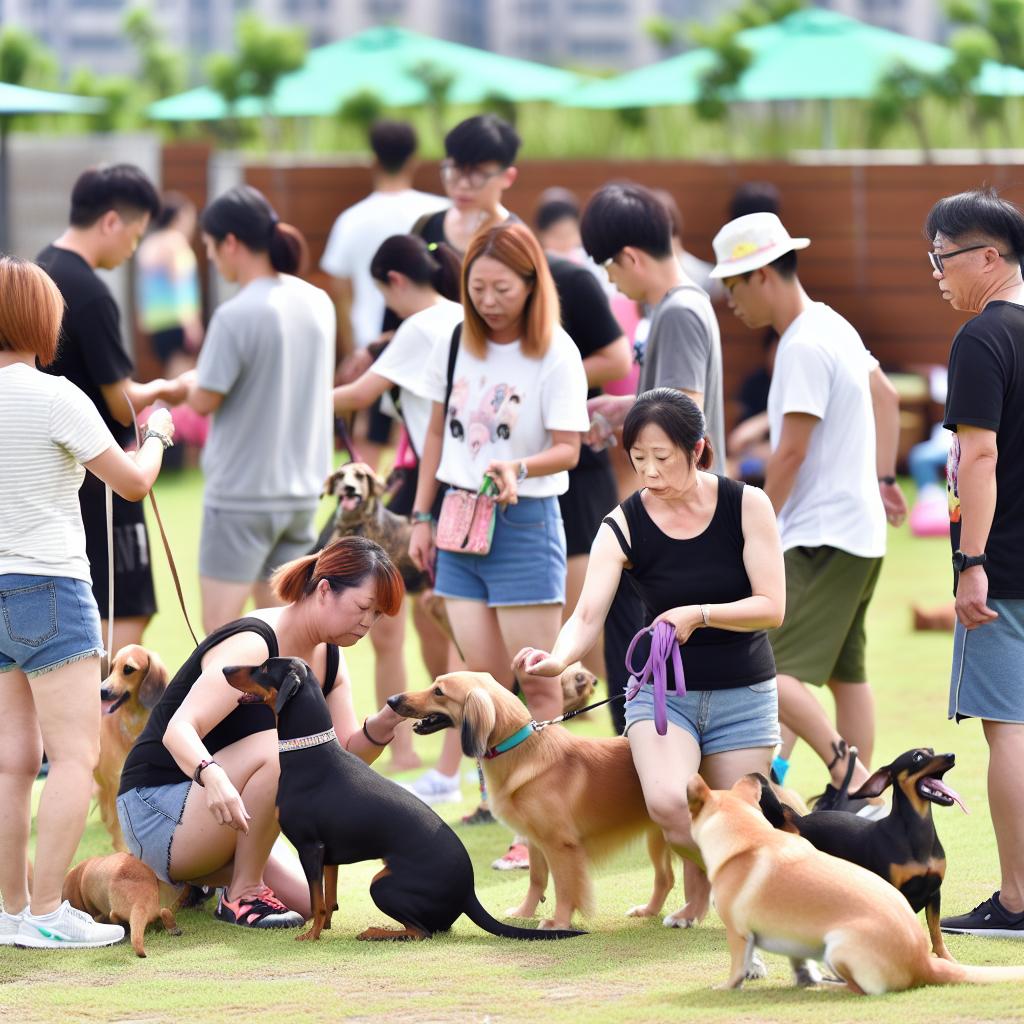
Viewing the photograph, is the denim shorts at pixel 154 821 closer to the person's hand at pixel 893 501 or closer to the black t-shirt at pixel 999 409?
the black t-shirt at pixel 999 409

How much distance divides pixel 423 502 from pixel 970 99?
1194cm

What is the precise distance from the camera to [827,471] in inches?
216

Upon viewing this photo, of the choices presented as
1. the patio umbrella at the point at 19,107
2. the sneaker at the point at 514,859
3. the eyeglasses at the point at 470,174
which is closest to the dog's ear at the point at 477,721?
the sneaker at the point at 514,859

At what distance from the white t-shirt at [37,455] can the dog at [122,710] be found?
4.03 feet

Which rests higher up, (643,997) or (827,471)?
(827,471)

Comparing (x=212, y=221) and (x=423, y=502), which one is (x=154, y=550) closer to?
(x=212, y=221)

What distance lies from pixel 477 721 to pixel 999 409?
61.0 inches

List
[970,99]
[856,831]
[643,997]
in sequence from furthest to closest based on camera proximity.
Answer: [970,99]
[856,831]
[643,997]

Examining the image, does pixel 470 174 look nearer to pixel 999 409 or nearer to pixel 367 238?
pixel 999 409

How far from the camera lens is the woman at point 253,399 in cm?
669

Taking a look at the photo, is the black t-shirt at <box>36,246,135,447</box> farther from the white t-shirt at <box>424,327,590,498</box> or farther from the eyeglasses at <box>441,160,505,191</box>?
the eyeglasses at <box>441,160,505,191</box>

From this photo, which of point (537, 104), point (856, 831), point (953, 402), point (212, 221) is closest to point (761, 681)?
point (856, 831)

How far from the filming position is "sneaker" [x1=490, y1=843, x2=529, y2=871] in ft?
17.6

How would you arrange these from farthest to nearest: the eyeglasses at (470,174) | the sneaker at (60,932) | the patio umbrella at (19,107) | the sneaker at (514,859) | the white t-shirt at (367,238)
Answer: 1. the patio umbrella at (19,107)
2. the white t-shirt at (367,238)
3. the eyeglasses at (470,174)
4. the sneaker at (514,859)
5. the sneaker at (60,932)
